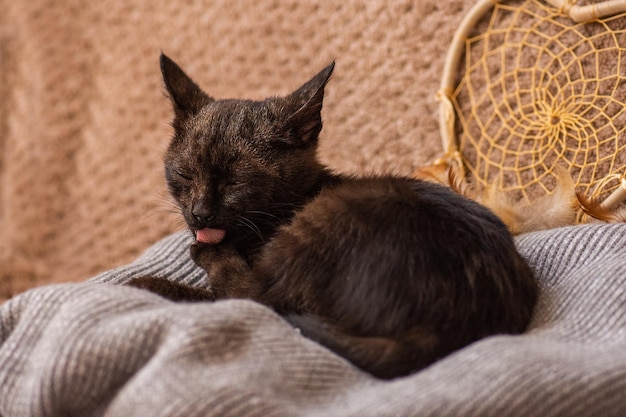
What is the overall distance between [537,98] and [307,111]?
0.58 m

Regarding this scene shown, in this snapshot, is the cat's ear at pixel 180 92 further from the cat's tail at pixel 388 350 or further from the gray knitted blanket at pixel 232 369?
the cat's tail at pixel 388 350

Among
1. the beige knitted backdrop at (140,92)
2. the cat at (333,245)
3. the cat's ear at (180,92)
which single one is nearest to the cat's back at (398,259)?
the cat at (333,245)

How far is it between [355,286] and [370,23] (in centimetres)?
99

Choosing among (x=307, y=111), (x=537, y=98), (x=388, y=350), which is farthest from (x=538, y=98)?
(x=388, y=350)

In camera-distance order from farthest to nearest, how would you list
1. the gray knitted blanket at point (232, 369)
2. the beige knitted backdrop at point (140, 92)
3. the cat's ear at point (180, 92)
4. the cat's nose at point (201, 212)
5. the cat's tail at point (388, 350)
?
1. the beige knitted backdrop at point (140, 92)
2. the cat's ear at point (180, 92)
3. the cat's nose at point (201, 212)
4. the cat's tail at point (388, 350)
5. the gray knitted blanket at point (232, 369)

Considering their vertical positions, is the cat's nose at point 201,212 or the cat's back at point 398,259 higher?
the cat's nose at point 201,212

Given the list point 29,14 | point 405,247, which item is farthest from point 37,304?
point 29,14

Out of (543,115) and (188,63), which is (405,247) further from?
(188,63)

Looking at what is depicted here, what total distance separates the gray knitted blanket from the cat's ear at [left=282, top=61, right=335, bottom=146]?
0.43 metres

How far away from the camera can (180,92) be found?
1.34 metres

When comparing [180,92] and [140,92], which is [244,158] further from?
[140,92]

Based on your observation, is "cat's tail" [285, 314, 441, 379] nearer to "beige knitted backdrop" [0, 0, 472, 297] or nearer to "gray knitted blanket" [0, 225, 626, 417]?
"gray knitted blanket" [0, 225, 626, 417]

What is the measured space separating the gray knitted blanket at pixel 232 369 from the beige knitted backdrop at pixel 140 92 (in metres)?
0.85

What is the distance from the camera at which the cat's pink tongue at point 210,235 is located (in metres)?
1.21
